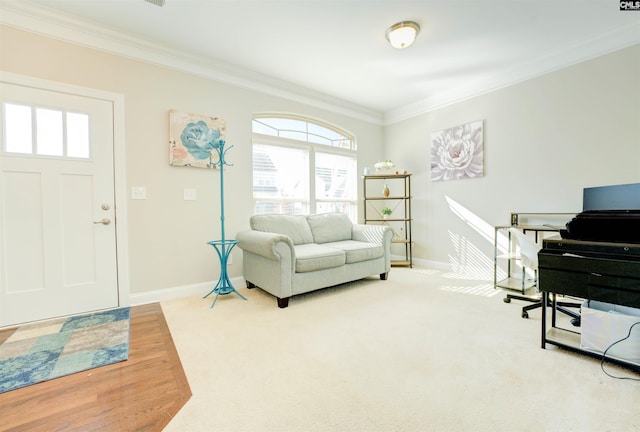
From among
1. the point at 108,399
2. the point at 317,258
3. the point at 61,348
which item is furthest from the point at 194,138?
the point at 108,399

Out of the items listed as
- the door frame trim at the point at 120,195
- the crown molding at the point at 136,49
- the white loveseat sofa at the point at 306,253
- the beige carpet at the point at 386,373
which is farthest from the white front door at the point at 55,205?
the white loveseat sofa at the point at 306,253

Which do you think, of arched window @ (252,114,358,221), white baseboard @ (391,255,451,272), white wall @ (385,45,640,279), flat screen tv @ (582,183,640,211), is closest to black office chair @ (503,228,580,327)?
flat screen tv @ (582,183,640,211)

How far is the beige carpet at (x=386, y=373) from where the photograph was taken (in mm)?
1198

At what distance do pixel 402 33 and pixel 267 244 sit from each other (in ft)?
7.75

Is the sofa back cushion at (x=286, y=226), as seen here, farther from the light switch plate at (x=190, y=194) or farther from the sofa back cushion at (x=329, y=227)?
the light switch plate at (x=190, y=194)

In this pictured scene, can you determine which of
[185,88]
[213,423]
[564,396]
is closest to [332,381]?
[213,423]

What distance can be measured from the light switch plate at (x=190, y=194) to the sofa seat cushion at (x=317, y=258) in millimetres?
1330

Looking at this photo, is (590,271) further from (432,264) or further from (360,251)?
(432,264)

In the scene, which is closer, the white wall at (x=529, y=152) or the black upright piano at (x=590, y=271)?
the black upright piano at (x=590, y=271)

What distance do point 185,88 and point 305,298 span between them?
2690mm

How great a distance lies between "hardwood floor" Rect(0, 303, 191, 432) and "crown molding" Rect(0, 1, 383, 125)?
280 centimetres

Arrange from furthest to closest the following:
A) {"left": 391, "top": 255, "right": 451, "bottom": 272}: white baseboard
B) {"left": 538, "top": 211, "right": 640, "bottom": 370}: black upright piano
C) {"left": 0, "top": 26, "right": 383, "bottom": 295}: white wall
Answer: {"left": 391, "top": 255, "right": 451, "bottom": 272}: white baseboard
{"left": 0, "top": 26, "right": 383, "bottom": 295}: white wall
{"left": 538, "top": 211, "right": 640, "bottom": 370}: black upright piano

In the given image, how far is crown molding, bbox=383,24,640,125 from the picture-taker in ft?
8.52

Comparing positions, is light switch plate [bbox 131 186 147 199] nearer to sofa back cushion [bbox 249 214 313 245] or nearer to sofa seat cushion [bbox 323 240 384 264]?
sofa back cushion [bbox 249 214 313 245]
